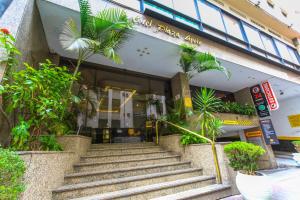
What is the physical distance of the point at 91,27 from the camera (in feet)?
9.52

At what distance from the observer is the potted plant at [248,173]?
2.25 meters

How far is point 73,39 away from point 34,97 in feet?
4.38

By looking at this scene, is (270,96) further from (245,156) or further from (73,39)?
(73,39)

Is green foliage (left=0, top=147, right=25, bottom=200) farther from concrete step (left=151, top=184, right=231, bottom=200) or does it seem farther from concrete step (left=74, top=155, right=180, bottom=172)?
concrete step (left=151, top=184, right=231, bottom=200)

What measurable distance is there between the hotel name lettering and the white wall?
30.3 feet

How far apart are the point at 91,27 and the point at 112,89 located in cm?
344

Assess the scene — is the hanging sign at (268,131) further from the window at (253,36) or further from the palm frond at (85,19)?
the palm frond at (85,19)

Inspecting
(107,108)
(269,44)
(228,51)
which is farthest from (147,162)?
(269,44)

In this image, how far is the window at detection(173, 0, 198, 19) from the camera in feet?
17.0

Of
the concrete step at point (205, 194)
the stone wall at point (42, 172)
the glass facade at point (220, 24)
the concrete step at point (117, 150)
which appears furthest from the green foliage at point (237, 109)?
the stone wall at point (42, 172)

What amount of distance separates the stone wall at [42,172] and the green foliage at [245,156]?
3.03 metres

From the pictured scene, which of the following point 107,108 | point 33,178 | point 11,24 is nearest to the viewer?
point 33,178

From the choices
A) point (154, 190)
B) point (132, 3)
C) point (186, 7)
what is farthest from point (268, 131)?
point (132, 3)

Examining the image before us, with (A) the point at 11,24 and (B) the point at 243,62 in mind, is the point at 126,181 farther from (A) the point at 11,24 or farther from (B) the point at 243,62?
(B) the point at 243,62
